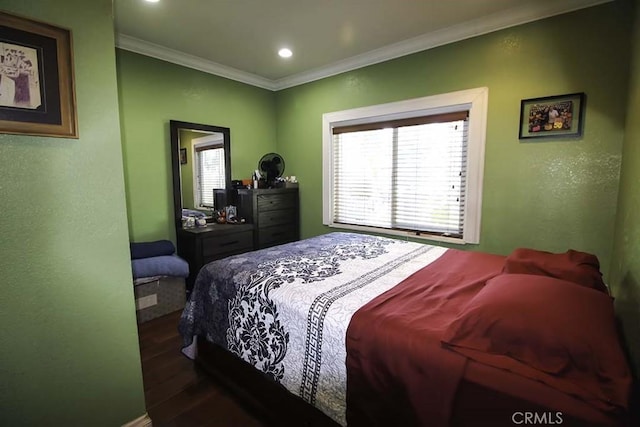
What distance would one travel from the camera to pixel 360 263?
2082 millimetres

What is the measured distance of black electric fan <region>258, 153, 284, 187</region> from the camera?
13.2 feet

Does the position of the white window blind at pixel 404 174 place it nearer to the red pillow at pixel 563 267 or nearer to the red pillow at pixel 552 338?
the red pillow at pixel 563 267

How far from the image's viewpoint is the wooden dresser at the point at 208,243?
3121 mm

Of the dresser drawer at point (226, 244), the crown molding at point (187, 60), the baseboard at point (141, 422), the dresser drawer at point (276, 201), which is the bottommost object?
the baseboard at point (141, 422)

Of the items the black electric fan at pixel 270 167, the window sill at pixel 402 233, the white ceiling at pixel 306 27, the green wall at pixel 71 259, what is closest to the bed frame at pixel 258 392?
the green wall at pixel 71 259

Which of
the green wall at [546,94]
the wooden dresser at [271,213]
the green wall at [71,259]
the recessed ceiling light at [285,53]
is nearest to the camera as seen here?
the green wall at [71,259]

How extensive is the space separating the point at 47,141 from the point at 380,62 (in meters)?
2.95

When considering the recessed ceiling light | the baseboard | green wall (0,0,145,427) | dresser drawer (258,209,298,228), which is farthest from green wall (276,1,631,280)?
the baseboard

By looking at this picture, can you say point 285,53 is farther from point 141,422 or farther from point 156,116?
point 141,422

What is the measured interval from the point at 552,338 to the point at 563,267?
806 mm

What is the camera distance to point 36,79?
1.16m

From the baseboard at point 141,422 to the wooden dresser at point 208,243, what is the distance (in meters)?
1.68

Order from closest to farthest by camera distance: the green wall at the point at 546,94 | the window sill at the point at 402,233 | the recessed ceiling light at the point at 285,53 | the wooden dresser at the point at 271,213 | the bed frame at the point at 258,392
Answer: the bed frame at the point at 258,392 < the green wall at the point at 546,94 < the window sill at the point at 402,233 < the recessed ceiling light at the point at 285,53 < the wooden dresser at the point at 271,213

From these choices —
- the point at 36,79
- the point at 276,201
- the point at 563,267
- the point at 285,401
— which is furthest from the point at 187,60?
the point at 563,267
